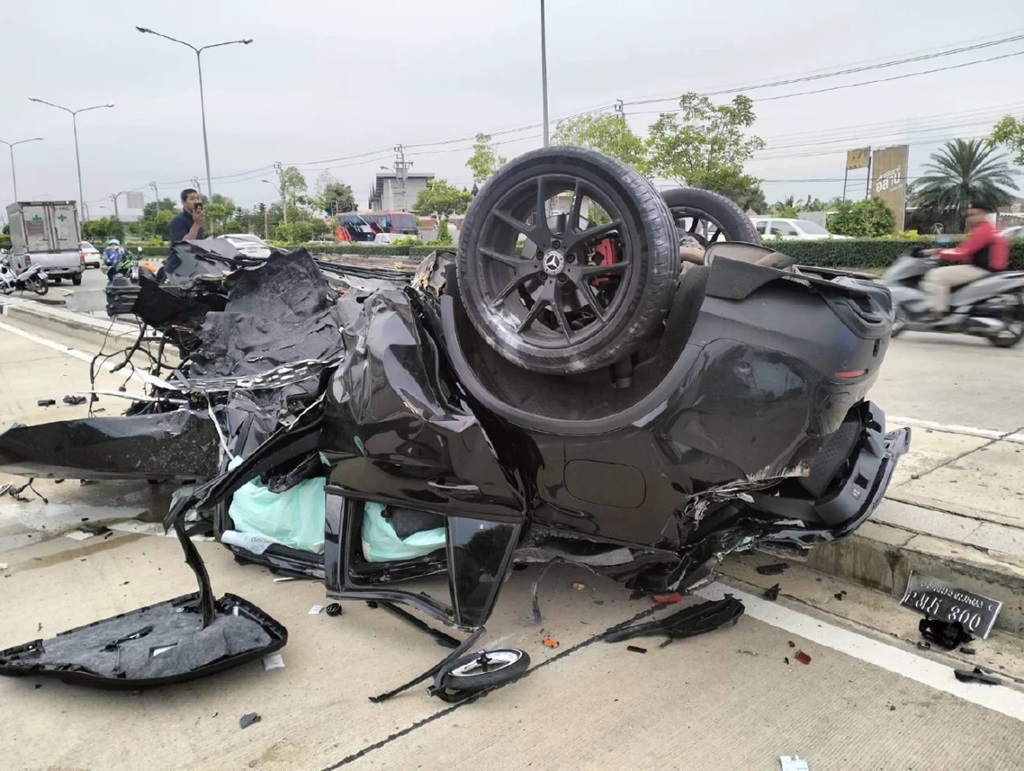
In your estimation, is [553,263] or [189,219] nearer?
[553,263]

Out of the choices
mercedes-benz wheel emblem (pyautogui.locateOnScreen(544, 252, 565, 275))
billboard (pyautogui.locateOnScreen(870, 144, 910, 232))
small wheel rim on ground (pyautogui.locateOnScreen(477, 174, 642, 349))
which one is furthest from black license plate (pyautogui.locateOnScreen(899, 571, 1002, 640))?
billboard (pyautogui.locateOnScreen(870, 144, 910, 232))

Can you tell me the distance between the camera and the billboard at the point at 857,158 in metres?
45.3

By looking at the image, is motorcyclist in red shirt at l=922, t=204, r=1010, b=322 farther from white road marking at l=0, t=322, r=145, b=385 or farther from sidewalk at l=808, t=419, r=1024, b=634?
white road marking at l=0, t=322, r=145, b=385

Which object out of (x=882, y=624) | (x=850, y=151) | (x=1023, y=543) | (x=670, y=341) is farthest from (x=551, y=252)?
(x=850, y=151)

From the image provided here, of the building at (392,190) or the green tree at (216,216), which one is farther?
the building at (392,190)

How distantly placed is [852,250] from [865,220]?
7.03 meters

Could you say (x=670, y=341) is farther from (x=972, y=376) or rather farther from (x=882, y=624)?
(x=972, y=376)

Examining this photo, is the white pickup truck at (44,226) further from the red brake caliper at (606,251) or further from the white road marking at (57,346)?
the red brake caliper at (606,251)

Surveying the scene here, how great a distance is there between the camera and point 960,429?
5.11 m

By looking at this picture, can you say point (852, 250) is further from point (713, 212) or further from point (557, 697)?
point (557, 697)

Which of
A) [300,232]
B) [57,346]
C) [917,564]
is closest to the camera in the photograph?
[917,564]

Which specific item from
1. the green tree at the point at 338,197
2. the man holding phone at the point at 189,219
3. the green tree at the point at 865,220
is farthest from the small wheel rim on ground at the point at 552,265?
the green tree at the point at 338,197

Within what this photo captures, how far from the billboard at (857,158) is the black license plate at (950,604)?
47.7 m

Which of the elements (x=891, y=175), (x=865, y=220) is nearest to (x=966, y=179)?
(x=891, y=175)
